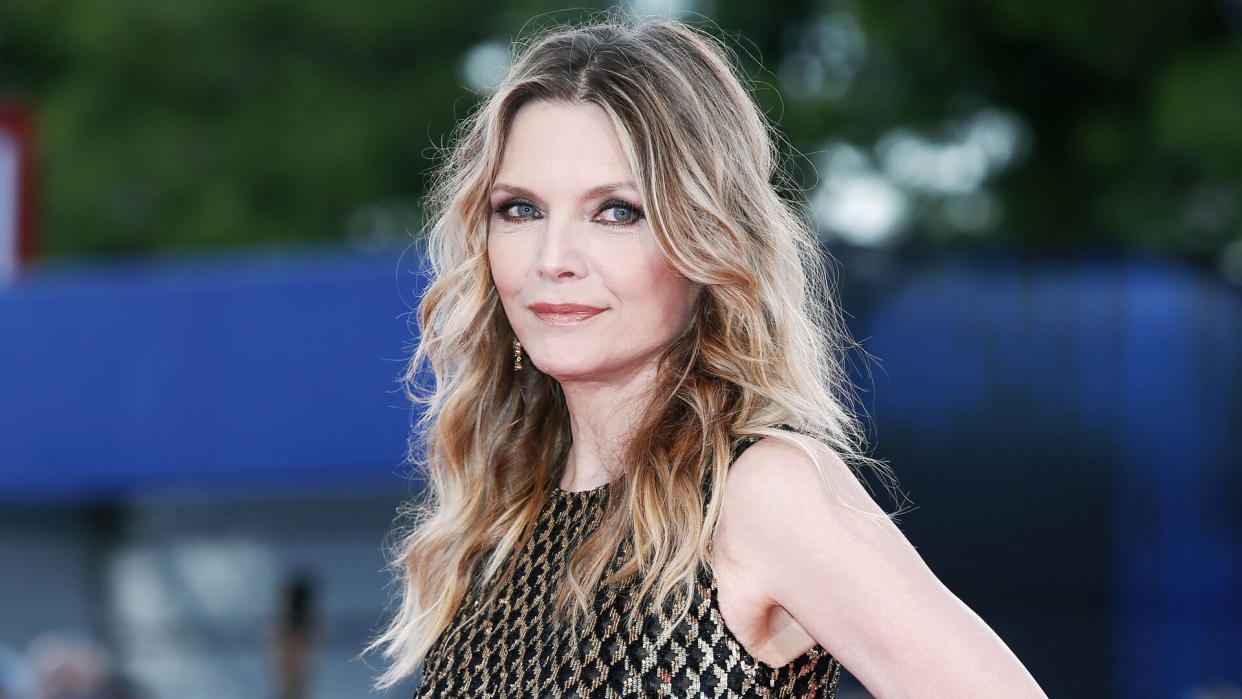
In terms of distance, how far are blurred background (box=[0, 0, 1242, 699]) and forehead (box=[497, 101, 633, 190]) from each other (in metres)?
0.93

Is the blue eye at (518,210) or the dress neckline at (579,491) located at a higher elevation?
the blue eye at (518,210)

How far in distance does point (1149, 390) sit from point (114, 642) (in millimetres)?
6148

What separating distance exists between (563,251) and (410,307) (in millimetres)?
3542

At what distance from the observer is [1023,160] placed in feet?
44.7

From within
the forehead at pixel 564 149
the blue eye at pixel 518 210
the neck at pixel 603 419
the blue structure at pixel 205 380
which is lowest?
the blue structure at pixel 205 380

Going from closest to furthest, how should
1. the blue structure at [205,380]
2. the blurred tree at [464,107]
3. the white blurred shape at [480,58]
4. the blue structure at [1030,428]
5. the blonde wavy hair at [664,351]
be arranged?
the blonde wavy hair at [664,351], the blue structure at [1030,428], the blue structure at [205,380], the blurred tree at [464,107], the white blurred shape at [480,58]

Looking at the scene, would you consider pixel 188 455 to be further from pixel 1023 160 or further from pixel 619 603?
pixel 1023 160

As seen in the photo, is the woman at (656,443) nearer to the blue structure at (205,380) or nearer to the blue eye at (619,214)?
the blue eye at (619,214)

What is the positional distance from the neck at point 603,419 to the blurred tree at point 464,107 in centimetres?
1042

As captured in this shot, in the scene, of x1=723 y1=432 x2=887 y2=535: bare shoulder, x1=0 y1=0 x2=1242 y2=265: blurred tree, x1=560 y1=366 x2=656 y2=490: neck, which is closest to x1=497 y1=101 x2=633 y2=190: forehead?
x1=560 y1=366 x2=656 y2=490: neck

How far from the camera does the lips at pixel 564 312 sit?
1.76 meters

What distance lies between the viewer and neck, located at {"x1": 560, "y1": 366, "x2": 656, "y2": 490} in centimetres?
184

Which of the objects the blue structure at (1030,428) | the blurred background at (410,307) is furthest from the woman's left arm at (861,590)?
the blue structure at (1030,428)

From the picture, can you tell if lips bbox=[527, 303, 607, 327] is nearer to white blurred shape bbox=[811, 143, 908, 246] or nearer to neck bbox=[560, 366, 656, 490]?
neck bbox=[560, 366, 656, 490]
